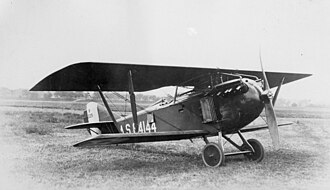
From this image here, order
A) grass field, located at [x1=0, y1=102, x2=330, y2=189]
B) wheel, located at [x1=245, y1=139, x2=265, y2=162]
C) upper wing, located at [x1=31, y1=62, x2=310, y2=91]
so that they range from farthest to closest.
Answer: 1. wheel, located at [x1=245, y1=139, x2=265, y2=162]
2. upper wing, located at [x1=31, y1=62, x2=310, y2=91]
3. grass field, located at [x1=0, y1=102, x2=330, y2=189]

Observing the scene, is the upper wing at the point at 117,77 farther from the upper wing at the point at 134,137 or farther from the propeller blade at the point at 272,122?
the upper wing at the point at 134,137

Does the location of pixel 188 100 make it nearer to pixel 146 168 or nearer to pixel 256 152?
pixel 146 168

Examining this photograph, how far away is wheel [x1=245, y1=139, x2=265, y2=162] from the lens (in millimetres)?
7082

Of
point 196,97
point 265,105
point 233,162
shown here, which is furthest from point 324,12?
point 233,162

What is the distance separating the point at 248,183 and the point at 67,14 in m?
4.76

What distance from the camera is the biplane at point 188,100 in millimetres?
6086

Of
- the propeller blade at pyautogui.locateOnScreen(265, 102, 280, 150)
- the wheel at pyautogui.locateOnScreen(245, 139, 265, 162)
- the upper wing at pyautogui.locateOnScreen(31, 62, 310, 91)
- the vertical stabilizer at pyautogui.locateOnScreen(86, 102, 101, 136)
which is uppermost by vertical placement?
the upper wing at pyautogui.locateOnScreen(31, 62, 310, 91)

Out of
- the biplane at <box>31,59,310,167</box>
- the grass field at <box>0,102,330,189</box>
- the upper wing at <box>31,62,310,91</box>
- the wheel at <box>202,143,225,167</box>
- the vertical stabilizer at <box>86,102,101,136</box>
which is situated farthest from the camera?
the vertical stabilizer at <box>86,102,101,136</box>

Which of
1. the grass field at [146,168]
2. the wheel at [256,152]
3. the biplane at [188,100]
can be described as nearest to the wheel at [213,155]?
the biplane at [188,100]

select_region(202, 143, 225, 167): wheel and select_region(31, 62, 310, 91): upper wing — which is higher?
select_region(31, 62, 310, 91): upper wing

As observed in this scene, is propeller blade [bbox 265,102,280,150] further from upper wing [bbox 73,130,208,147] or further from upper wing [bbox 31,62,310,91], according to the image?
upper wing [bbox 73,130,208,147]

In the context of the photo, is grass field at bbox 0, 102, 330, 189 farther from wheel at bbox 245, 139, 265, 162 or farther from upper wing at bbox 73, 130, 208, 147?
upper wing at bbox 73, 130, 208, 147

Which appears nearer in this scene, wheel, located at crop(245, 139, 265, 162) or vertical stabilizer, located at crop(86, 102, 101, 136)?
wheel, located at crop(245, 139, 265, 162)

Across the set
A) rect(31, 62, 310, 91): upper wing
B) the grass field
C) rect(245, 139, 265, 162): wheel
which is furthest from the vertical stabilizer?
rect(245, 139, 265, 162): wheel
